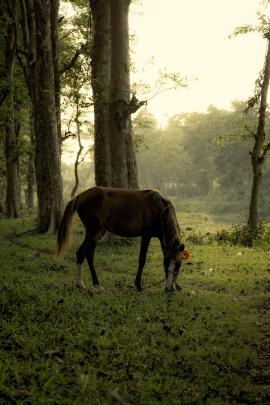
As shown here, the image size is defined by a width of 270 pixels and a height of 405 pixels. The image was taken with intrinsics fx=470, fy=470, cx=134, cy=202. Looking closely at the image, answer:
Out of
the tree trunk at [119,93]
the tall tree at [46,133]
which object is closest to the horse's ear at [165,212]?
the tree trunk at [119,93]

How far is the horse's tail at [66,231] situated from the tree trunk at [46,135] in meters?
11.2

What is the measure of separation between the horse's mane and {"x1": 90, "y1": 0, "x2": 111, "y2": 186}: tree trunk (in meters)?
8.81

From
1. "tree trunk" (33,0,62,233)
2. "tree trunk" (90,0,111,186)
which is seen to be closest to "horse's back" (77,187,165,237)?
"tree trunk" (90,0,111,186)

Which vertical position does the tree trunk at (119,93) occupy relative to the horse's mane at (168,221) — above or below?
above

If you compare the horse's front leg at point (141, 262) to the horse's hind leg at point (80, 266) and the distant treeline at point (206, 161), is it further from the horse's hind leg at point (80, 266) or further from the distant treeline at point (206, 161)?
the distant treeline at point (206, 161)

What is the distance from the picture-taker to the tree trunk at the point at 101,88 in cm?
2045

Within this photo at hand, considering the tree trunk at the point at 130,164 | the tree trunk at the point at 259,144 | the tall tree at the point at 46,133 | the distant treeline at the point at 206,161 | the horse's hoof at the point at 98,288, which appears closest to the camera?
the horse's hoof at the point at 98,288

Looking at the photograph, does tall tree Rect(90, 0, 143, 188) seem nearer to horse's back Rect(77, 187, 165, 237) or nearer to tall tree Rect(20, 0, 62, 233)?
tall tree Rect(20, 0, 62, 233)

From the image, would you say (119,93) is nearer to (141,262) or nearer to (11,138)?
(141,262)

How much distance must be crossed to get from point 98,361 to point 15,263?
837cm

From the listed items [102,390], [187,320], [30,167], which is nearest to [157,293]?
[187,320]

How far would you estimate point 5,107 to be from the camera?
109ft

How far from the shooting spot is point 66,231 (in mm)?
11617

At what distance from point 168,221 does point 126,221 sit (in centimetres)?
113
